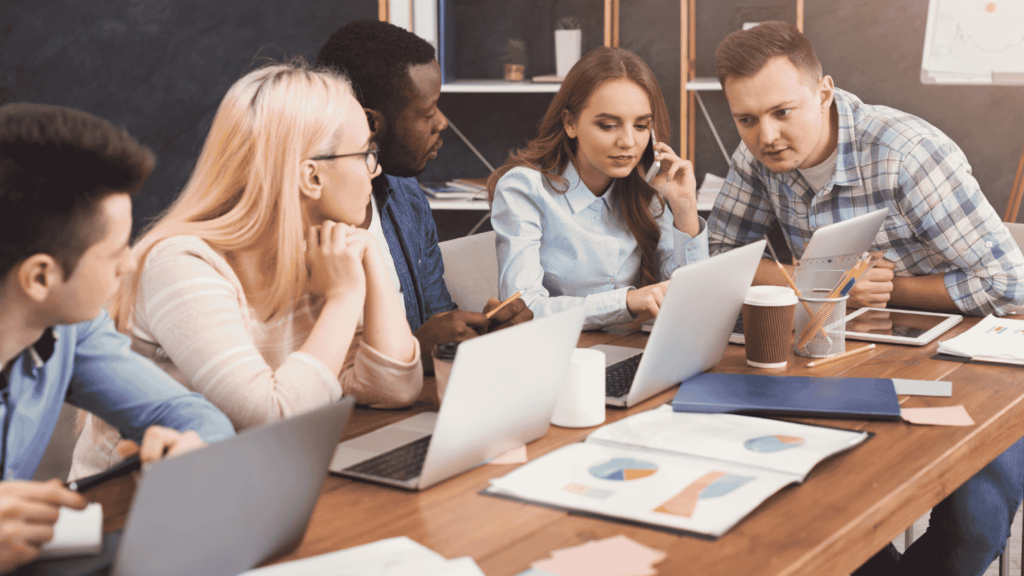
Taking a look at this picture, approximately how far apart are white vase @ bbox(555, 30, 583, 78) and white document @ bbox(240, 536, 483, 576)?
9.28ft

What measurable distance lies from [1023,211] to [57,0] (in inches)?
151

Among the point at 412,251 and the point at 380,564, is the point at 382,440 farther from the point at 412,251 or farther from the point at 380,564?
the point at 412,251

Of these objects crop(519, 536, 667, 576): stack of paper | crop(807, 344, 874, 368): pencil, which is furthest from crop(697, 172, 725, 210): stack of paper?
crop(519, 536, 667, 576): stack of paper

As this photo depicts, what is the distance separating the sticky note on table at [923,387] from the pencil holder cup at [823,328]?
0.16m

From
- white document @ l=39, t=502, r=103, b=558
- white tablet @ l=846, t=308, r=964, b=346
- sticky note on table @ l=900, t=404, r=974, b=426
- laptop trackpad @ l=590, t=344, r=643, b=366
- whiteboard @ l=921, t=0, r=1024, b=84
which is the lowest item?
laptop trackpad @ l=590, t=344, r=643, b=366

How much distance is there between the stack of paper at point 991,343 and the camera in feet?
4.66

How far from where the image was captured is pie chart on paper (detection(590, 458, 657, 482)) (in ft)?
3.11

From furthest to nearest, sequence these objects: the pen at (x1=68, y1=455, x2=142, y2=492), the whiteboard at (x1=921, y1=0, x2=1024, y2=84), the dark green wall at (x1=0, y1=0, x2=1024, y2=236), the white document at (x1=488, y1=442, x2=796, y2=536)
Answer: the dark green wall at (x1=0, y1=0, x2=1024, y2=236) < the whiteboard at (x1=921, y1=0, x2=1024, y2=84) < the pen at (x1=68, y1=455, x2=142, y2=492) < the white document at (x1=488, y1=442, x2=796, y2=536)

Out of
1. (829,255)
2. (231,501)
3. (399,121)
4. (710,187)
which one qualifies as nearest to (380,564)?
(231,501)

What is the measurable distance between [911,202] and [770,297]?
0.67 metres

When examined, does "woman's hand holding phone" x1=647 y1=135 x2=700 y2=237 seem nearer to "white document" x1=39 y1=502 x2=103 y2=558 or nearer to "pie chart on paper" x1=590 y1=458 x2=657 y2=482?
"pie chart on paper" x1=590 y1=458 x2=657 y2=482

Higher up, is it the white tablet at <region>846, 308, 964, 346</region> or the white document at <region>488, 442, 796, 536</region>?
the white document at <region>488, 442, 796, 536</region>

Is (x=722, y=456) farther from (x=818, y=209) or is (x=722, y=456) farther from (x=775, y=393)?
(x=818, y=209)

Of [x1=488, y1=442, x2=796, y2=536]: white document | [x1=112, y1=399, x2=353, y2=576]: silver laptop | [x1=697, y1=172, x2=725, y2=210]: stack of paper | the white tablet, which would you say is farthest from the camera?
[x1=697, y1=172, x2=725, y2=210]: stack of paper
